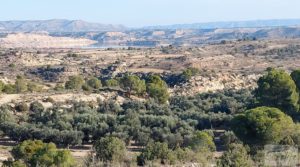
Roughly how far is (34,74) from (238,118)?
61.7 m

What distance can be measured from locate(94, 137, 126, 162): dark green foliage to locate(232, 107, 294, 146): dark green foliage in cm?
800

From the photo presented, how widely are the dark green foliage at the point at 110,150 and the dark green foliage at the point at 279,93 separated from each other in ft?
60.9

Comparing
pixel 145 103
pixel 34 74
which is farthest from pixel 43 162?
pixel 34 74

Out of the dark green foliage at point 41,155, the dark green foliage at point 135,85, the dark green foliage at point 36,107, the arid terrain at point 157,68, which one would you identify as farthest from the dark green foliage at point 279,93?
the dark green foliage at point 41,155

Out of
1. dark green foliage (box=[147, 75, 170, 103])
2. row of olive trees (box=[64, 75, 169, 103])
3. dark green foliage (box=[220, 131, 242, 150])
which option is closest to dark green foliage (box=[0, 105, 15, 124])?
row of olive trees (box=[64, 75, 169, 103])

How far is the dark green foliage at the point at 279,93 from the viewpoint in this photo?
124 ft

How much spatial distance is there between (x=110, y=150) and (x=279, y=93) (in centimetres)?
1949

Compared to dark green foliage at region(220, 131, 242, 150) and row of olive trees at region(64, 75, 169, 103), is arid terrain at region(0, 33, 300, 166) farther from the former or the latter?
dark green foliage at region(220, 131, 242, 150)

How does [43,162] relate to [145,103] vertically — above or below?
above

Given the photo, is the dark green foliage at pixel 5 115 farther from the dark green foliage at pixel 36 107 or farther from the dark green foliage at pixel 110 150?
the dark green foliage at pixel 110 150

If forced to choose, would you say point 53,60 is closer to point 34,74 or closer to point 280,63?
point 34,74

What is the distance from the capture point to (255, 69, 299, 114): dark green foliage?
37812 millimetres

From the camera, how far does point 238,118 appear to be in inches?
1135

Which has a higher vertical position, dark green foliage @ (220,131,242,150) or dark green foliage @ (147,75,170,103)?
dark green foliage @ (220,131,242,150)
